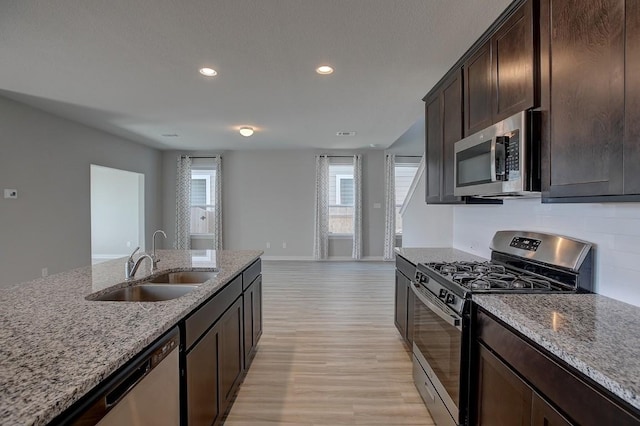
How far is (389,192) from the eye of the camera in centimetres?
772

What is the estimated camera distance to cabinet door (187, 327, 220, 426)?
150 cm

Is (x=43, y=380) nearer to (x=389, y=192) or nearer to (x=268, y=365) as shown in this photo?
(x=268, y=365)

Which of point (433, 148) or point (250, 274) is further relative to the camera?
point (433, 148)

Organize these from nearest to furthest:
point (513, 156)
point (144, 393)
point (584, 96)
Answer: point (144, 393) → point (584, 96) → point (513, 156)

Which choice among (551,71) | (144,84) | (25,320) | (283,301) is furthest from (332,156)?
(25,320)

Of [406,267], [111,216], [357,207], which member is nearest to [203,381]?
[406,267]

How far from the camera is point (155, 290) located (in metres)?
2.04

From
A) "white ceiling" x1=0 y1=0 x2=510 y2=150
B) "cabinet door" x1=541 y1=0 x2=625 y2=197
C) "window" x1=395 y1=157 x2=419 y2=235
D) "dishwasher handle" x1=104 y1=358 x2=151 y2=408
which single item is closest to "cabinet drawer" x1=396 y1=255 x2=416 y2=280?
"cabinet door" x1=541 y1=0 x2=625 y2=197

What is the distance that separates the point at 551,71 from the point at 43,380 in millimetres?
2165

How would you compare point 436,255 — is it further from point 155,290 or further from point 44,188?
point 44,188

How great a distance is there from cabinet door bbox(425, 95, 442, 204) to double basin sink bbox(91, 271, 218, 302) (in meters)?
2.10

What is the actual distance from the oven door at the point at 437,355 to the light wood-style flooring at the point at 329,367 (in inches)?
8.3

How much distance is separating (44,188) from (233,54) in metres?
3.78

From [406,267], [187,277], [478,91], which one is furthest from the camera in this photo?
[406,267]
